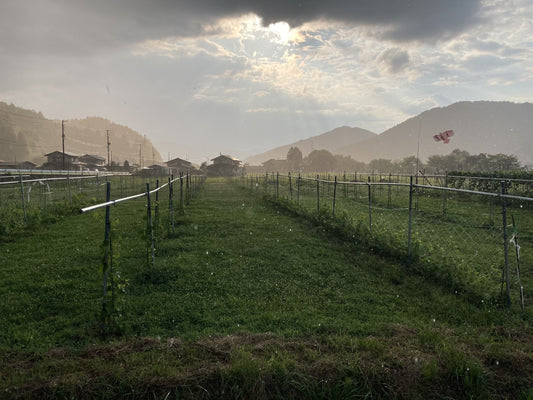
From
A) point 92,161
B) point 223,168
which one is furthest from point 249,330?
point 92,161

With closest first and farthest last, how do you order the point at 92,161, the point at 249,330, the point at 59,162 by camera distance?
the point at 249,330, the point at 59,162, the point at 92,161

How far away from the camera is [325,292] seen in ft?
20.9

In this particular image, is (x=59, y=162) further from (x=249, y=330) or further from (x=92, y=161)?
(x=249, y=330)

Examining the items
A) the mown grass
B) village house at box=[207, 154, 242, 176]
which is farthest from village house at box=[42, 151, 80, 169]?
the mown grass

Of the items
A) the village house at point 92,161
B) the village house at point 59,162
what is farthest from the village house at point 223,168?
the village house at point 59,162

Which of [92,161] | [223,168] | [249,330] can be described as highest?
[92,161]

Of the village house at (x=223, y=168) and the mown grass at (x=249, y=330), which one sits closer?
the mown grass at (x=249, y=330)

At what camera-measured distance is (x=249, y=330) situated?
470 centimetres

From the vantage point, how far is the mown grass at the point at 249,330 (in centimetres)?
334

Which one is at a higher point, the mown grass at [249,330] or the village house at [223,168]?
the village house at [223,168]

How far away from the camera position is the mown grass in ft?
11.0

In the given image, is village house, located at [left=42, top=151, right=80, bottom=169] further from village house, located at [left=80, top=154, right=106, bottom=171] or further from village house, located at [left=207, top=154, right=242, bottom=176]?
village house, located at [left=207, top=154, right=242, bottom=176]

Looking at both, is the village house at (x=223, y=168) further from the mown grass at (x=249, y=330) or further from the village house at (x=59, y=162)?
the mown grass at (x=249, y=330)

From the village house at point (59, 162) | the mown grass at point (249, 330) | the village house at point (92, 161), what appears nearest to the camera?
the mown grass at point (249, 330)
